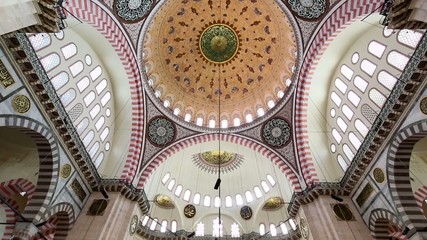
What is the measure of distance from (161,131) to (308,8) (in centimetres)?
877

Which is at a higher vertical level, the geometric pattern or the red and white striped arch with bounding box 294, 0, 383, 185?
the red and white striped arch with bounding box 294, 0, 383, 185

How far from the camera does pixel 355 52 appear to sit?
1023 cm

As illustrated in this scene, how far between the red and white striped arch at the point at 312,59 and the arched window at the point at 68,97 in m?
9.51

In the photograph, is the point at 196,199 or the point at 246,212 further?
the point at 196,199

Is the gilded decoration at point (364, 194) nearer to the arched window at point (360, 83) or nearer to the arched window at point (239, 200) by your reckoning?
the arched window at point (360, 83)

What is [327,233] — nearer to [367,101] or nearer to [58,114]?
[367,101]

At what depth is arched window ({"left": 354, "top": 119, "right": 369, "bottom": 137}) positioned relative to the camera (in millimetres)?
9445

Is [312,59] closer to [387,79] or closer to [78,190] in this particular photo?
[387,79]

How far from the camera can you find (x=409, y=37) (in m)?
7.63

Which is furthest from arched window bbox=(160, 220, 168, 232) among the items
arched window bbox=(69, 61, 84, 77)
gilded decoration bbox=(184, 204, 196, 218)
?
arched window bbox=(69, 61, 84, 77)

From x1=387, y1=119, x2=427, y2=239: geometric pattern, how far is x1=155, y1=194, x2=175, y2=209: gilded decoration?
11.8m

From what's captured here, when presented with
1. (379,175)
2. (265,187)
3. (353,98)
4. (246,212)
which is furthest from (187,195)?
(353,98)

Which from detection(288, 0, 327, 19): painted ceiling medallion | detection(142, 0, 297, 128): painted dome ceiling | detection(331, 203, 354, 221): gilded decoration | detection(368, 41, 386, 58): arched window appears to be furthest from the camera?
detection(142, 0, 297, 128): painted dome ceiling

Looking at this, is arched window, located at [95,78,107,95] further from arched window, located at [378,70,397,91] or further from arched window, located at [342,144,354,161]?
arched window, located at [378,70,397,91]
